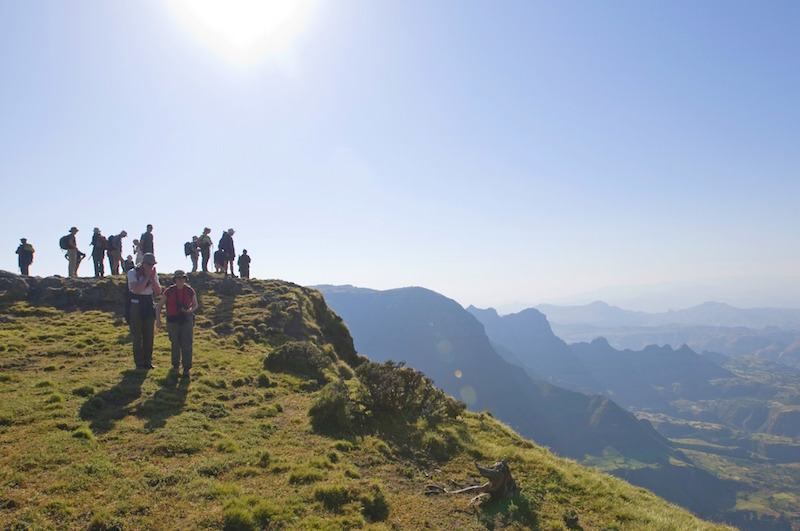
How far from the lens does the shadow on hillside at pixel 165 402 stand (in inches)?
457

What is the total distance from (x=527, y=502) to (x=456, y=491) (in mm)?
1737

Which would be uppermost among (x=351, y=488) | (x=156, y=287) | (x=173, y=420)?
(x=156, y=287)

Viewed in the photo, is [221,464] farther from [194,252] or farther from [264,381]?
[194,252]

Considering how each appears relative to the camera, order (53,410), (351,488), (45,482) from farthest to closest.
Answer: (53,410)
(351,488)
(45,482)

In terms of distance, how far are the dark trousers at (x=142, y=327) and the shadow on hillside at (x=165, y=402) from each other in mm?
1493

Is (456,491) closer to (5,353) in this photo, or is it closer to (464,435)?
(464,435)

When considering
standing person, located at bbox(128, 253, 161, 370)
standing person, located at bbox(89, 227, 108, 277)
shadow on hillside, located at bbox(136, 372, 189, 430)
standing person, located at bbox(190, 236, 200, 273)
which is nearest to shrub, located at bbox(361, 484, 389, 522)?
shadow on hillside, located at bbox(136, 372, 189, 430)

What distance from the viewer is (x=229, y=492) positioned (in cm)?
807

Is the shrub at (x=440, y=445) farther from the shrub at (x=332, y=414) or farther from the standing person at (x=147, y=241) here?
Result: the standing person at (x=147, y=241)

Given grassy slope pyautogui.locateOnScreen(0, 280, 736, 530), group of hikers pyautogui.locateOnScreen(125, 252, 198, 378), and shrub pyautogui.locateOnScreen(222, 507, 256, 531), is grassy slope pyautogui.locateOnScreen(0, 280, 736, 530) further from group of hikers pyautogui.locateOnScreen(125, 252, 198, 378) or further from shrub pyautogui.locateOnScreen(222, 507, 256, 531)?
group of hikers pyautogui.locateOnScreen(125, 252, 198, 378)

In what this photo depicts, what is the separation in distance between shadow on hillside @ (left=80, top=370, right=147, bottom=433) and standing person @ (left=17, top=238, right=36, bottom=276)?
947 inches

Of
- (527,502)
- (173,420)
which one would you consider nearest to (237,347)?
(173,420)

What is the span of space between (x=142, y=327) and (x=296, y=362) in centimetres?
716

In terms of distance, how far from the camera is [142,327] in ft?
51.1
